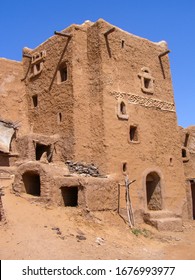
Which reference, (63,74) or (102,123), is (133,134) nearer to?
(102,123)

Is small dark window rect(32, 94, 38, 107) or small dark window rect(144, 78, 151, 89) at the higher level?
small dark window rect(144, 78, 151, 89)

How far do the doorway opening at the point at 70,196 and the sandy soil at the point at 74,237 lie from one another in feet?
2.97

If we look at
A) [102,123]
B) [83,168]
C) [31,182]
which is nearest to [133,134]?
[102,123]

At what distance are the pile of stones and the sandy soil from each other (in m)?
2.61

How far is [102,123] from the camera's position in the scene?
19.7 meters

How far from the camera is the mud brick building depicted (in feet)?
63.8

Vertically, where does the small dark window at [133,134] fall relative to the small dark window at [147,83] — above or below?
below

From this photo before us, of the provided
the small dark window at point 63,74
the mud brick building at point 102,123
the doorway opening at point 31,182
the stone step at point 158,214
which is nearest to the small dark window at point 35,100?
the mud brick building at point 102,123

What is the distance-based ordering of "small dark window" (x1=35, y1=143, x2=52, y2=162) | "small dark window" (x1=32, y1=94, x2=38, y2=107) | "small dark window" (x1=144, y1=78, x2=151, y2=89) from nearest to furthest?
"small dark window" (x1=35, y1=143, x2=52, y2=162) < "small dark window" (x1=144, y1=78, x2=151, y2=89) < "small dark window" (x1=32, y1=94, x2=38, y2=107)

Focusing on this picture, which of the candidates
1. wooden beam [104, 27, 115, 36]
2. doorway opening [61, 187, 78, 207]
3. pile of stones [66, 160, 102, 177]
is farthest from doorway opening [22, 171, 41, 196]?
wooden beam [104, 27, 115, 36]

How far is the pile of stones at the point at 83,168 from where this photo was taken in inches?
763

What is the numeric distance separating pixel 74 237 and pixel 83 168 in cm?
570

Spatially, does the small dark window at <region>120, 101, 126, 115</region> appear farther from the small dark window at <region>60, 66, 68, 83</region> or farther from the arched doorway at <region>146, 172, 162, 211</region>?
the arched doorway at <region>146, 172, 162, 211</region>

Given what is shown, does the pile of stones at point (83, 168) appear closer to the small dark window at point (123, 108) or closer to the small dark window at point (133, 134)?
the small dark window at point (133, 134)
